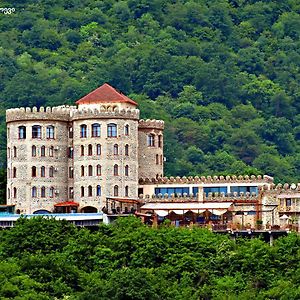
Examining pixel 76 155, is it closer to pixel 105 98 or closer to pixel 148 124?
pixel 105 98

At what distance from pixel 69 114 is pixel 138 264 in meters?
13.6

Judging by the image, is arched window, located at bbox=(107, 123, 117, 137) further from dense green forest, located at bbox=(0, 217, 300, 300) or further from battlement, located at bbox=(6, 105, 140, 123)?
dense green forest, located at bbox=(0, 217, 300, 300)

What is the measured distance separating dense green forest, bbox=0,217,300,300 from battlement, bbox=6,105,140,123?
7.22m

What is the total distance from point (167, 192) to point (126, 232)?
7.08 metres

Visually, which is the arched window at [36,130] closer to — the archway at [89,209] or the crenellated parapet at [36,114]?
the crenellated parapet at [36,114]

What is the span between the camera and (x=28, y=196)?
144 meters

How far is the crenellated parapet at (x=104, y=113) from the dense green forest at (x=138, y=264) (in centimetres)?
710

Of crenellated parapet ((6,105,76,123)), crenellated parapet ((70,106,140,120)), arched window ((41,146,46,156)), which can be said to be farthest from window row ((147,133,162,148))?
arched window ((41,146,46,156))

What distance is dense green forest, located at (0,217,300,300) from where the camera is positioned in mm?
129625

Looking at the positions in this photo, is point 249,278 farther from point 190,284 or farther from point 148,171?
point 148,171

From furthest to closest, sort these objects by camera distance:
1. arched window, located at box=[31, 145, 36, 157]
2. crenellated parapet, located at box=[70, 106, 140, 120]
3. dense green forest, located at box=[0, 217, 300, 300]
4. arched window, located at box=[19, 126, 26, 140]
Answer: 1. arched window, located at box=[19, 126, 26, 140]
2. arched window, located at box=[31, 145, 36, 157]
3. crenellated parapet, located at box=[70, 106, 140, 120]
4. dense green forest, located at box=[0, 217, 300, 300]

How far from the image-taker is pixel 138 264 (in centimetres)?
13575

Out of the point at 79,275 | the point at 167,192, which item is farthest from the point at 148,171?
the point at 79,275

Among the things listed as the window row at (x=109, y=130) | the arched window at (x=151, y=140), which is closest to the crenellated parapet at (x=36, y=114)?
the window row at (x=109, y=130)
